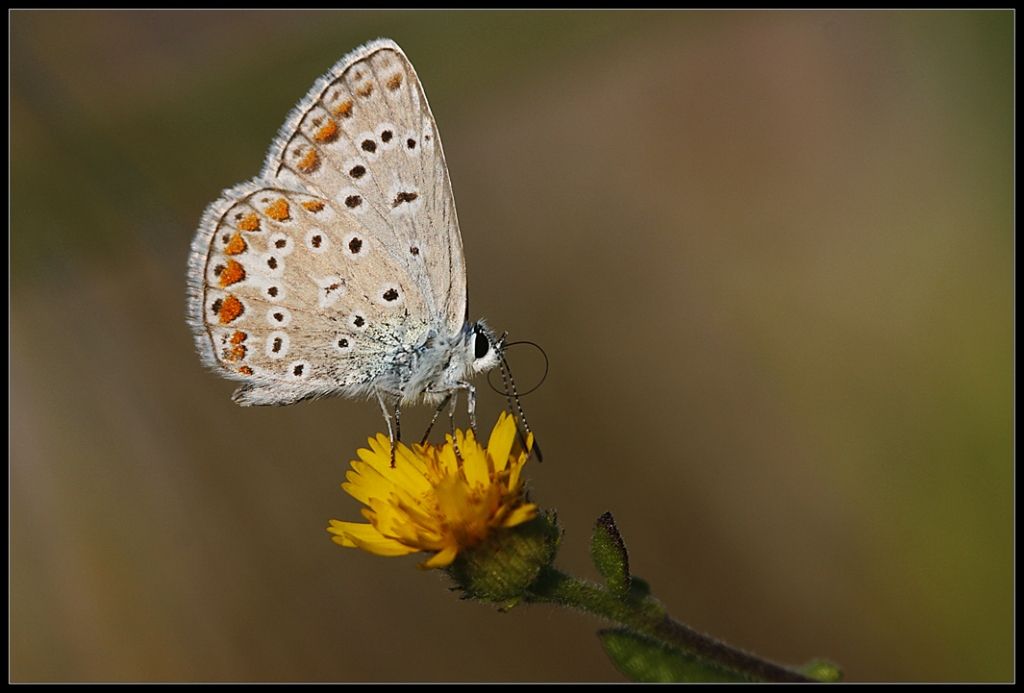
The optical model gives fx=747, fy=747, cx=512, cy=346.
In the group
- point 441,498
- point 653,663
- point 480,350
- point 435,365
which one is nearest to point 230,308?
point 435,365

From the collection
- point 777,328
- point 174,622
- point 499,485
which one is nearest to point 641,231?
point 777,328

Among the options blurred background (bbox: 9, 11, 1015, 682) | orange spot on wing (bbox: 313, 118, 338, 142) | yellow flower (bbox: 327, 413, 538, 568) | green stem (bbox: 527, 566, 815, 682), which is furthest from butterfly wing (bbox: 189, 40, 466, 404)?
blurred background (bbox: 9, 11, 1015, 682)

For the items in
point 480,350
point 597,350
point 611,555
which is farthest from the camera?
point 597,350

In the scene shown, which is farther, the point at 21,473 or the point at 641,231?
the point at 641,231

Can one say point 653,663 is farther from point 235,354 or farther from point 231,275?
point 231,275

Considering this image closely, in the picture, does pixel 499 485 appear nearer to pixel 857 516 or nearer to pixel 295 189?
pixel 295 189

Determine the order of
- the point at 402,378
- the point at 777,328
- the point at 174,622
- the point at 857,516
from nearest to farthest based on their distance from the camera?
the point at 402,378 → the point at 174,622 → the point at 857,516 → the point at 777,328

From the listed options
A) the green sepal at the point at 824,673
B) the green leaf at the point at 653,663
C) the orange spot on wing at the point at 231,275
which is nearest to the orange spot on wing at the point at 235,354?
the orange spot on wing at the point at 231,275
